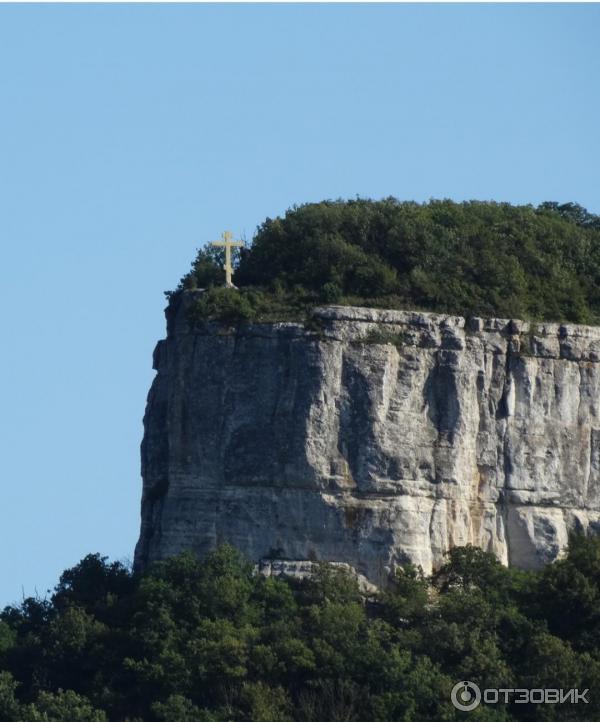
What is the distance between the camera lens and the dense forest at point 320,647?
8931 cm

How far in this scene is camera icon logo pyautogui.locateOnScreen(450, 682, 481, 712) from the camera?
291 ft

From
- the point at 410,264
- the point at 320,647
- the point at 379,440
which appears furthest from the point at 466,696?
the point at 410,264

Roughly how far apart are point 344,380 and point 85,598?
8.69 meters

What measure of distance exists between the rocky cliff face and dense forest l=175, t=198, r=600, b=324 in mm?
944

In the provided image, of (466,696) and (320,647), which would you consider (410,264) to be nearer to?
(320,647)

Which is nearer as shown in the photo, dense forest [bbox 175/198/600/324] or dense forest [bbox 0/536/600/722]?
dense forest [bbox 0/536/600/722]

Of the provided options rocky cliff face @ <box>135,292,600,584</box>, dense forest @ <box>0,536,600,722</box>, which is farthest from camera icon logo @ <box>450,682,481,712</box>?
rocky cliff face @ <box>135,292,600,584</box>

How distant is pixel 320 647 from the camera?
89.9 meters

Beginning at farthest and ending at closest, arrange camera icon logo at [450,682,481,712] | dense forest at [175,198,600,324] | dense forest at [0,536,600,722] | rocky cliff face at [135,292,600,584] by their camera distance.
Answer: dense forest at [175,198,600,324] < rocky cliff face at [135,292,600,584] < dense forest at [0,536,600,722] < camera icon logo at [450,682,481,712]

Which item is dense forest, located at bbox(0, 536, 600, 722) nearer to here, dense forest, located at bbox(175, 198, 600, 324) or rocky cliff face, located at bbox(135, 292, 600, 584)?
rocky cliff face, located at bbox(135, 292, 600, 584)

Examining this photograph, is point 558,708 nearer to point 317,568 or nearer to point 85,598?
point 317,568

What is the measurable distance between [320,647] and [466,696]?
3.63 metres

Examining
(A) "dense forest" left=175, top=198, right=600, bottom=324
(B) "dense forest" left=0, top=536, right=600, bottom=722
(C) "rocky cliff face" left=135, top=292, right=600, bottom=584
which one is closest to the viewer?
(B) "dense forest" left=0, top=536, right=600, bottom=722

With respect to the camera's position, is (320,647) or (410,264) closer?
(320,647)
